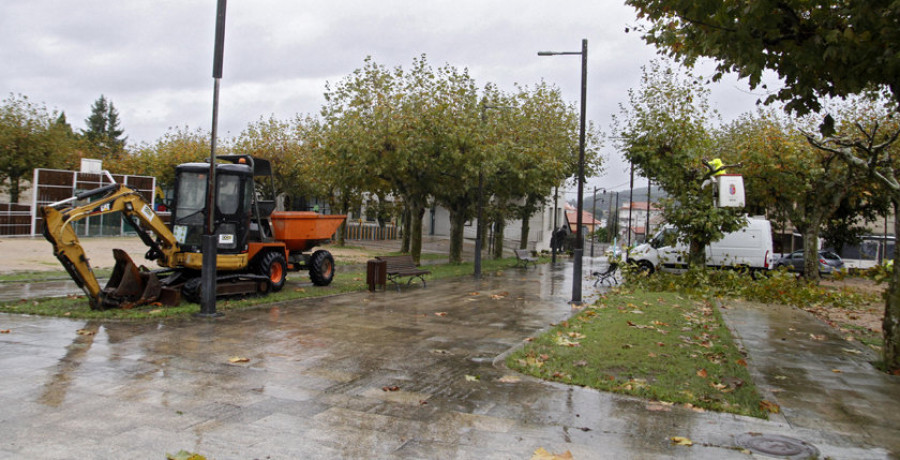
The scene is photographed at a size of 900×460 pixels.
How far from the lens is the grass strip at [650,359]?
640 cm

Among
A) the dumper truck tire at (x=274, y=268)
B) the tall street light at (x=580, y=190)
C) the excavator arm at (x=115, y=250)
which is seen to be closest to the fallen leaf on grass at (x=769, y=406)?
the tall street light at (x=580, y=190)

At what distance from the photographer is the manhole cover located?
4.82 metres

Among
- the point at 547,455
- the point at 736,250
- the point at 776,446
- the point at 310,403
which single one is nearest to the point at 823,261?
the point at 736,250

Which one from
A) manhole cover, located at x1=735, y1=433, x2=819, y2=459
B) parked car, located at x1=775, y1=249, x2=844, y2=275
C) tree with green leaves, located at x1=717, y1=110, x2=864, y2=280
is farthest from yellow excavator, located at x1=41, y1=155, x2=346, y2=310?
parked car, located at x1=775, y1=249, x2=844, y2=275

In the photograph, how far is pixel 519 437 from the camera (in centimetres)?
510

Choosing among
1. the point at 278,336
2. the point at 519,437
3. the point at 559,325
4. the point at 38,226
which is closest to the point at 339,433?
the point at 519,437

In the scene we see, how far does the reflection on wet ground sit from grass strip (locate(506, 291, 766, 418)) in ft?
1.00

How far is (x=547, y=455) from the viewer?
15.2 ft

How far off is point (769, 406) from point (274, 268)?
1040 centimetres

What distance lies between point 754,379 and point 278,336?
6.17m

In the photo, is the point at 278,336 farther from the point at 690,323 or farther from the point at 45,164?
the point at 45,164

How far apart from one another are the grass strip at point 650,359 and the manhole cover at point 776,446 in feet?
1.91

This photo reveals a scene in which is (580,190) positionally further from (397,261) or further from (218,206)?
(218,206)

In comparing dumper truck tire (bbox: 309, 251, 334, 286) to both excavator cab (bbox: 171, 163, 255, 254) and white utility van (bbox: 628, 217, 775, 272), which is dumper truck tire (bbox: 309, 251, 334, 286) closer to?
excavator cab (bbox: 171, 163, 255, 254)
